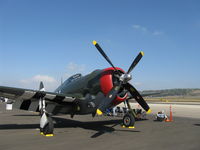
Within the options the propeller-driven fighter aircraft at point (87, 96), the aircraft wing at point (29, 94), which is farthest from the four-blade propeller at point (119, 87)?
the aircraft wing at point (29, 94)

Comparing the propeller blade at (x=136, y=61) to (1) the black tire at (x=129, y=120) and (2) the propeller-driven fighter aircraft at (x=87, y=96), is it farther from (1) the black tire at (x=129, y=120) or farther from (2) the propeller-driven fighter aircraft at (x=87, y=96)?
(1) the black tire at (x=129, y=120)

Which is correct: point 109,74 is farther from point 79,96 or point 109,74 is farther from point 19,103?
point 19,103

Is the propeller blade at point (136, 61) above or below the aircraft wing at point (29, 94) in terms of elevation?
above

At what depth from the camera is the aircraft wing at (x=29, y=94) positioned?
1022 centimetres

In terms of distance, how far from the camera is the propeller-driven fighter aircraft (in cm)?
1040

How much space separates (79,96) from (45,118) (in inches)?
94.8

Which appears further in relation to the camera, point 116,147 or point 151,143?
point 151,143

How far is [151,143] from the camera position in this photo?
8.17 meters

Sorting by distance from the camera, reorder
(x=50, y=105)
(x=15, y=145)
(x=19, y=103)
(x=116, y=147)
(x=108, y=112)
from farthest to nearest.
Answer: (x=108, y=112) < (x=50, y=105) < (x=19, y=103) < (x=15, y=145) < (x=116, y=147)

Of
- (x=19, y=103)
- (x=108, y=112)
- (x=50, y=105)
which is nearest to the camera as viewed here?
(x=19, y=103)

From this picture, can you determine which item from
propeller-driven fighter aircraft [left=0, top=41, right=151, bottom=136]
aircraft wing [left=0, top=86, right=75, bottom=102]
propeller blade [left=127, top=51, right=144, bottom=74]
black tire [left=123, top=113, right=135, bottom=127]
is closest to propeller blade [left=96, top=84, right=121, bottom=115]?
propeller-driven fighter aircraft [left=0, top=41, right=151, bottom=136]

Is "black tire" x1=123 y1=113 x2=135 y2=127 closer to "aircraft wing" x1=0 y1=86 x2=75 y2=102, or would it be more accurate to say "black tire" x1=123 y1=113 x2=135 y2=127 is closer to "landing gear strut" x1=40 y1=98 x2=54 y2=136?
"aircraft wing" x1=0 y1=86 x2=75 y2=102

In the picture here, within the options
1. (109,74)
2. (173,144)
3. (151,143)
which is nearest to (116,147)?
(151,143)

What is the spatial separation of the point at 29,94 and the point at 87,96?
124 inches
